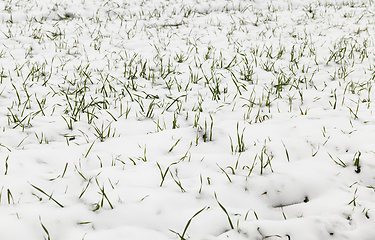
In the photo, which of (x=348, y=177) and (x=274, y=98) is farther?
(x=274, y=98)

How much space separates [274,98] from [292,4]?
6.68 m

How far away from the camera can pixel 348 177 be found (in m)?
1.76

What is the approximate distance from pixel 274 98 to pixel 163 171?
67.6 inches

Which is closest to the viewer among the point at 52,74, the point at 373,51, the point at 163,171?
the point at 163,171

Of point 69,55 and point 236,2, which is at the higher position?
point 236,2

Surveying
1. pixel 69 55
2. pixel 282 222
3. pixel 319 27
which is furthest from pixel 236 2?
pixel 282 222

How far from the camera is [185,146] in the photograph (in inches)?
84.7

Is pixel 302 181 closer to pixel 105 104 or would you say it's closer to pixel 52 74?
pixel 105 104

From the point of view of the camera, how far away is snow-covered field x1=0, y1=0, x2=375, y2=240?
1.46 meters

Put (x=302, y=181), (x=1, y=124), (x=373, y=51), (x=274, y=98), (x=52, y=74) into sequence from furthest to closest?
(x=373, y=51)
(x=52, y=74)
(x=274, y=98)
(x=1, y=124)
(x=302, y=181)

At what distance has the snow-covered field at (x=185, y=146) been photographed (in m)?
1.46

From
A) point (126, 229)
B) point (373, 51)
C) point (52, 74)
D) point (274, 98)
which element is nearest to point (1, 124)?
point (52, 74)

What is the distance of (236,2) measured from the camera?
8352mm

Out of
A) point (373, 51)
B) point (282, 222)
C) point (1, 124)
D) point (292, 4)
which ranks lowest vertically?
point (282, 222)
